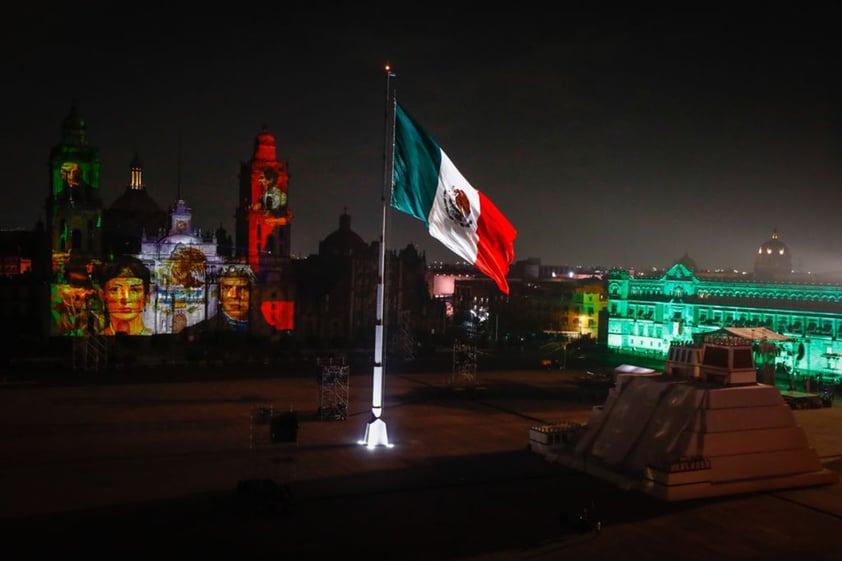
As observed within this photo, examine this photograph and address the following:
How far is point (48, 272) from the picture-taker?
6906 centimetres

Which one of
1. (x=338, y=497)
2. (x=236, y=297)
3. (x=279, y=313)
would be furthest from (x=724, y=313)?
(x=338, y=497)

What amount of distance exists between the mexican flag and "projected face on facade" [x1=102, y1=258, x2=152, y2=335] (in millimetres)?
46815

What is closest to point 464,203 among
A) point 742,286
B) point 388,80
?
point 388,80

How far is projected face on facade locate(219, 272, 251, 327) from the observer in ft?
231

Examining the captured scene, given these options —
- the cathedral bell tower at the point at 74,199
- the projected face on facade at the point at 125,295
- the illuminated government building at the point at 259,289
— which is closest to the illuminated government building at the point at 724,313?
the illuminated government building at the point at 259,289

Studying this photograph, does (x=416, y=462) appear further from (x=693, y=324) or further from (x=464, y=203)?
(x=693, y=324)

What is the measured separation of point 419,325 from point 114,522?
61.4 meters

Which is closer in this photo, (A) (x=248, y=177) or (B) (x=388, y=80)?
(B) (x=388, y=80)

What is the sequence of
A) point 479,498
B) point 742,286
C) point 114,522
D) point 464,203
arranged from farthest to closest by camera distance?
point 742,286 → point 464,203 → point 479,498 → point 114,522

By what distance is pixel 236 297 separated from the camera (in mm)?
70812

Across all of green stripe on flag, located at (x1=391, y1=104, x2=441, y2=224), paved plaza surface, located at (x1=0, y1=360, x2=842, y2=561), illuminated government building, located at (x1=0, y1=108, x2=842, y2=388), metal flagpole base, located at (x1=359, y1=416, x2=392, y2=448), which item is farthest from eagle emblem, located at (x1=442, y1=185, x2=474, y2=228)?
illuminated government building, located at (x1=0, y1=108, x2=842, y2=388)

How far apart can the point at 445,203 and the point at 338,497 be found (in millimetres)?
8481

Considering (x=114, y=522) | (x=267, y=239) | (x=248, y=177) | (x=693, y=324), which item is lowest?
(x=114, y=522)

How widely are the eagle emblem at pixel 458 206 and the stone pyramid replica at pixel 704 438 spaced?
307 inches
